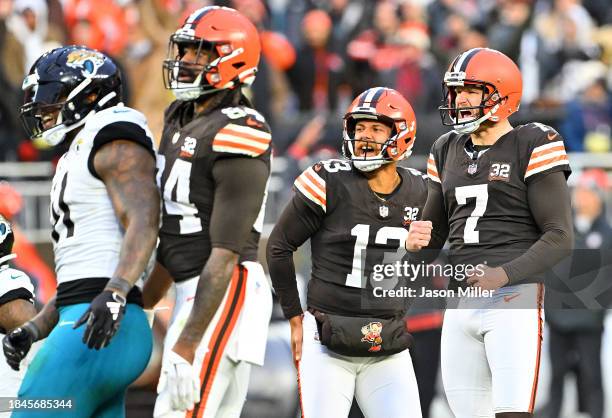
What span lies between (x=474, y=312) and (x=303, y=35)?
311 inches

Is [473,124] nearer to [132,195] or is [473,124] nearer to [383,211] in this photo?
[383,211]

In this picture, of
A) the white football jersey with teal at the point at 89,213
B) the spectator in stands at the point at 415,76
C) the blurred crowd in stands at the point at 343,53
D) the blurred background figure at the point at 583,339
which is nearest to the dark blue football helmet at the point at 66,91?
the white football jersey with teal at the point at 89,213

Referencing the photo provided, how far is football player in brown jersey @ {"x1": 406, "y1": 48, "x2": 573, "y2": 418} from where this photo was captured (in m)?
5.41

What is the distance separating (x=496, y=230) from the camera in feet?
18.2

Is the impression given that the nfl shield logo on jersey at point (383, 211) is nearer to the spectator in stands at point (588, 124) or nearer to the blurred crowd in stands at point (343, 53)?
the blurred crowd in stands at point (343, 53)

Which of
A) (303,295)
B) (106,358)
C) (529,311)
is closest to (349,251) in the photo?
(529,311)

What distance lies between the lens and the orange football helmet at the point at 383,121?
5.79 meters

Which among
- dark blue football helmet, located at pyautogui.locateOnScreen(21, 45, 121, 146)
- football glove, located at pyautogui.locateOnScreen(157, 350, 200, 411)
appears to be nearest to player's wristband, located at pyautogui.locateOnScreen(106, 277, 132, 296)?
football glove, located at pyautogui.locateOnScreen(157, 350, 200, 411)

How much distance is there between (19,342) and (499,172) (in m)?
2.13

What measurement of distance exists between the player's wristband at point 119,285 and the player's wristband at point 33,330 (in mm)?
605

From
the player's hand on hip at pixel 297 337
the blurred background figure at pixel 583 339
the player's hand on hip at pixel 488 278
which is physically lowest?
the blurred background figure at pixel 583 339

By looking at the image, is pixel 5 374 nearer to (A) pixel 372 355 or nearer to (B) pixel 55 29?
(A) pixel 372 355

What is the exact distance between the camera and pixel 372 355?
5.73 meters

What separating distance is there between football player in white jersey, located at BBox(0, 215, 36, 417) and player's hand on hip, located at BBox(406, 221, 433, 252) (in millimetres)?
1689
